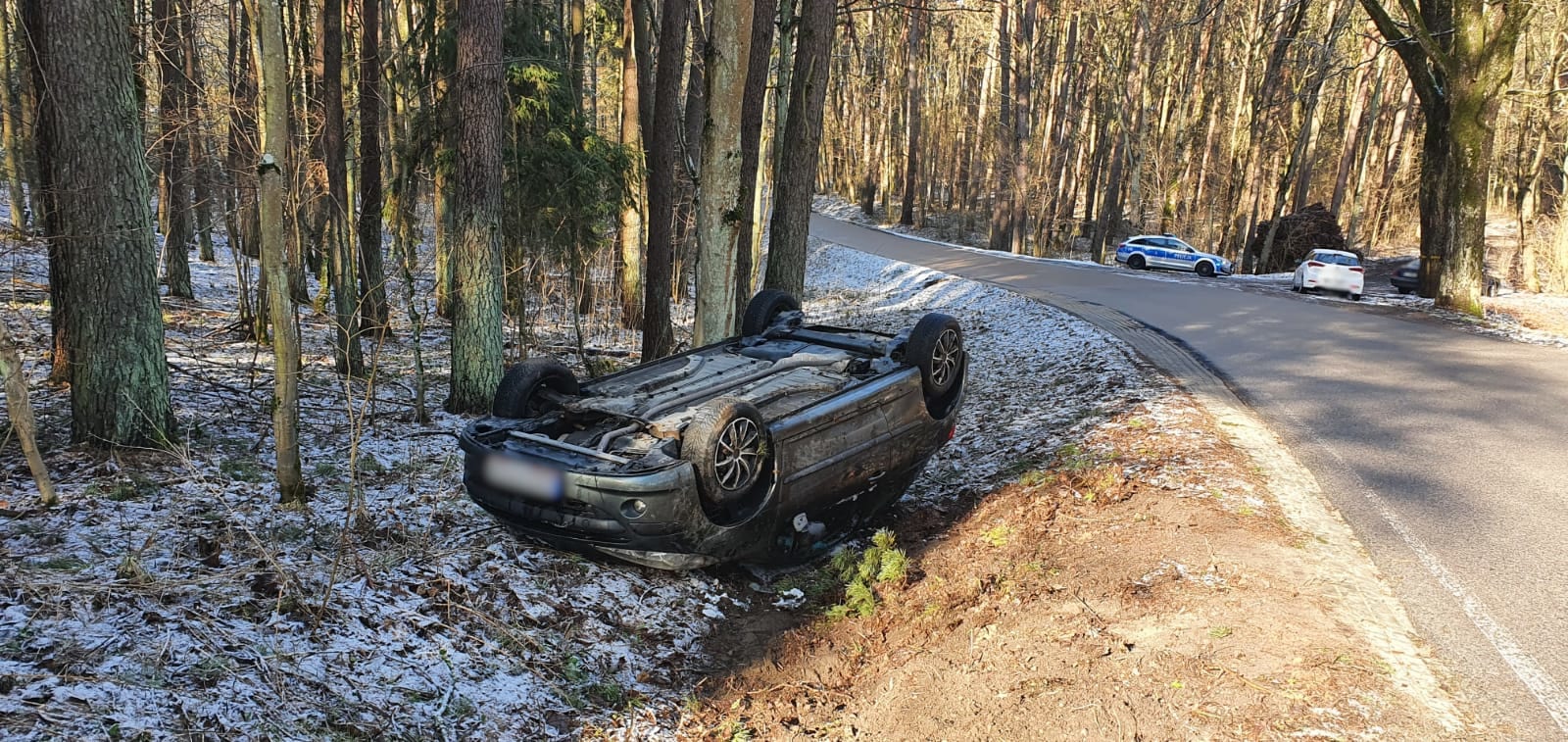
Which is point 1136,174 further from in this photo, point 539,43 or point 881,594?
point 881,594

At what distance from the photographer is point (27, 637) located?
3.83 meters

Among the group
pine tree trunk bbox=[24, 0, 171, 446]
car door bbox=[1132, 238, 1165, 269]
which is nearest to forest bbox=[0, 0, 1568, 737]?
pine tree trunk bbox=[24, 0, 171, 446]

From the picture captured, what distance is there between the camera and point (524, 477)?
5.32 m

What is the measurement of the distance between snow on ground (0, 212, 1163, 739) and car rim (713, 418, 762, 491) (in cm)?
103

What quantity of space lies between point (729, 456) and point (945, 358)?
257cm

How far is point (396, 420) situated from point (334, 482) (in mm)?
2377

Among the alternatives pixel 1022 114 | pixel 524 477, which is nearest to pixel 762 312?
pixel 524 477

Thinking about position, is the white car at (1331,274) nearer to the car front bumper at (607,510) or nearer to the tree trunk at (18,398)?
the car front bumper at (607,510)

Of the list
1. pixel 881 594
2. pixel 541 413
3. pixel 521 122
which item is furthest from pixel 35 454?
pixel 521 122

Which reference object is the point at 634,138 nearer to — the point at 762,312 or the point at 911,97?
the point at 762,312

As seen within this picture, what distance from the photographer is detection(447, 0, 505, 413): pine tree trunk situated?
8.75 m

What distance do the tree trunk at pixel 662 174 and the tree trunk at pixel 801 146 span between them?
5.01 feet

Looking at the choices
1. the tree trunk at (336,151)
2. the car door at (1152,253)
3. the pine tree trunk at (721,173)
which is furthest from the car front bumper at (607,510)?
the car door at (1152,253)

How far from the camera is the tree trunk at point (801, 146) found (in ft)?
37.6
